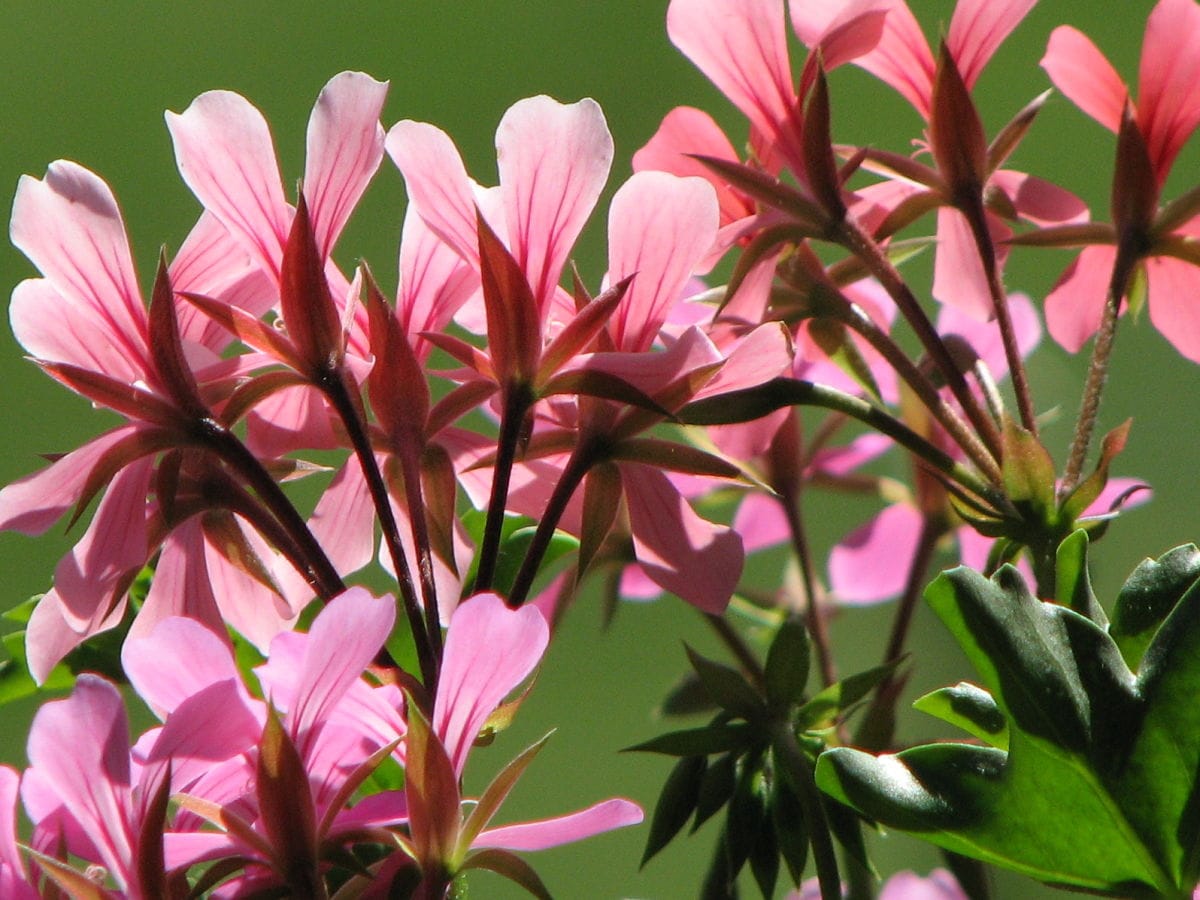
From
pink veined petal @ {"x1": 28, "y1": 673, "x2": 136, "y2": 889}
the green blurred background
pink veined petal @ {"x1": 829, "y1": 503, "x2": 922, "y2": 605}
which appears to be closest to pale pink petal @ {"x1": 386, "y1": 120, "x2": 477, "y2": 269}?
pink veined petal @ {"x1": 28, "y1": 673, "x2": 136, "y2": 889}

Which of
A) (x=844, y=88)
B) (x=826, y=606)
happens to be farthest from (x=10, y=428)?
(x=826, y=606)

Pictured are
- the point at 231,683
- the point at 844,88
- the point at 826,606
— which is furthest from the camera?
the point at 844,88

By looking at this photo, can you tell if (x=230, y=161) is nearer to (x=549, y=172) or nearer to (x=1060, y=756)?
(x=549, y=172)

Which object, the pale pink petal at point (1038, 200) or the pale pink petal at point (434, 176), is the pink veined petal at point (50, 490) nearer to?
the pale pink petal at point (434, 176)

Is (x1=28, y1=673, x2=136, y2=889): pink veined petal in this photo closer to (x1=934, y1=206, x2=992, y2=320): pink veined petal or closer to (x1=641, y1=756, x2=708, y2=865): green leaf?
(x1=641, y1=756, x2=708, y2=865): green leaf

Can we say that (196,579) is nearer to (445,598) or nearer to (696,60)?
(445,598)

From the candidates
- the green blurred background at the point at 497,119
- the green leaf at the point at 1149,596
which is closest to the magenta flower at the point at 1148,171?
the green leaf at the point at 1149,596
